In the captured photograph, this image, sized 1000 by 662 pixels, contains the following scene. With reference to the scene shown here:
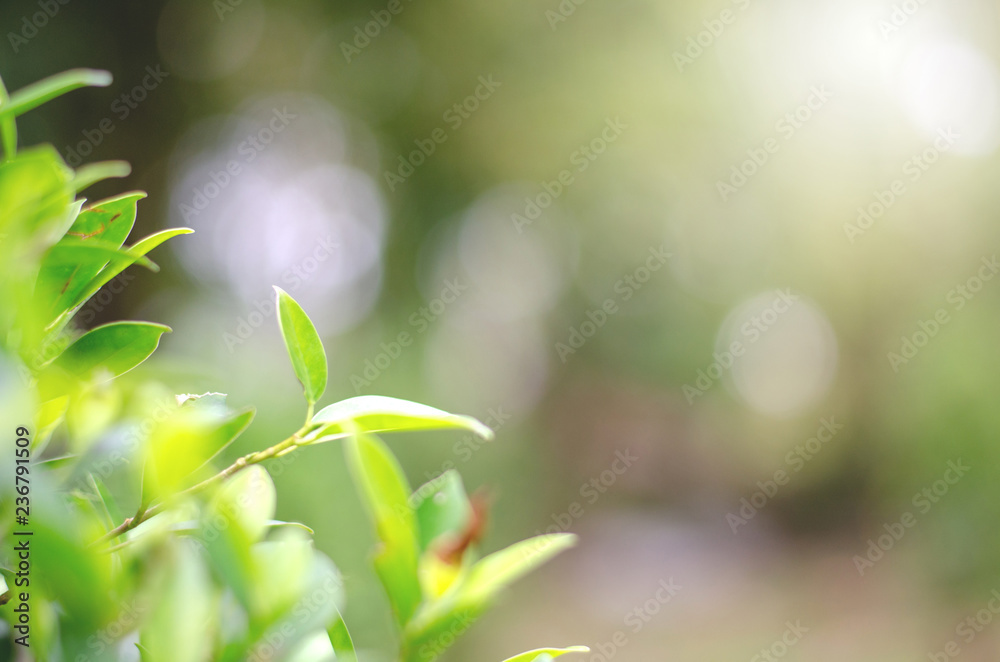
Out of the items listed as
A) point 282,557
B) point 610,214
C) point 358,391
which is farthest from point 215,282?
point 610,214

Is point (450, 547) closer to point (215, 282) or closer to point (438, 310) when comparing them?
point (215, 282)

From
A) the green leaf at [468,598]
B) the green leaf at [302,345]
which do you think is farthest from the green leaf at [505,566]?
the green leaf at [302,345]

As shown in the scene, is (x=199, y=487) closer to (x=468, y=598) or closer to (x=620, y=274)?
(x=468, y=598)

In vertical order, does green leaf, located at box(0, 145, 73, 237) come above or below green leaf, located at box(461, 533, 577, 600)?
above

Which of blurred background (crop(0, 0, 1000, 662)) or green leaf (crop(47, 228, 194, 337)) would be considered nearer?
green leaf (crop(47, 228, 194, 337))

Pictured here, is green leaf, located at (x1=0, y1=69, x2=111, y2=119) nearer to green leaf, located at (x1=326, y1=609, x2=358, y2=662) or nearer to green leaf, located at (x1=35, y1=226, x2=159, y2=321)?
green leaf, located at (x1=35, y1=226, x2=159, y2=321)

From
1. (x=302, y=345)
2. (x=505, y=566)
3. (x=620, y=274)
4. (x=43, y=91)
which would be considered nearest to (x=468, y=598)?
(x=505, y=566)

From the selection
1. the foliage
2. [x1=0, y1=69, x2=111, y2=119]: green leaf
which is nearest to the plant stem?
the foliage
